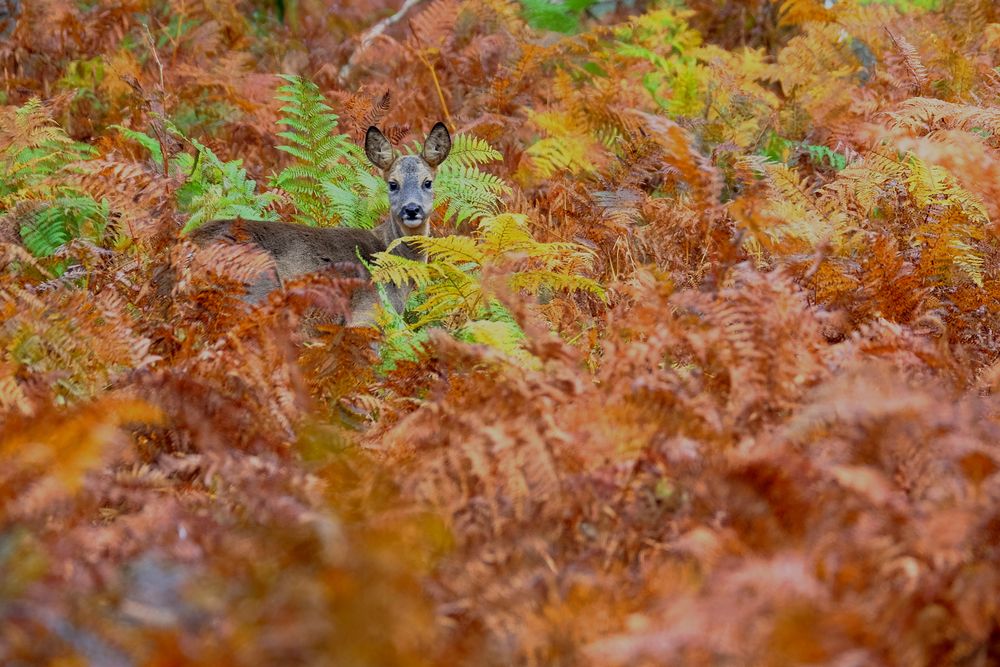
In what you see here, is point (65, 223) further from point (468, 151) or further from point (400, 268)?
point (468, 151)

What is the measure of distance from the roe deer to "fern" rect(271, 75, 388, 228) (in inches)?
6.1

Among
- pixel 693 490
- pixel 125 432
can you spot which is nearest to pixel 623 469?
pixel 693 490

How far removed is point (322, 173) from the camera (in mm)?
7438

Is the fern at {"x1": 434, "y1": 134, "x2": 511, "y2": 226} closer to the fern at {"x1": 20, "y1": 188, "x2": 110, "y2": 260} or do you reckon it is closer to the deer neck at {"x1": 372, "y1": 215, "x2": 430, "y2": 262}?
the deer neck at {"x1": 372, "y1": 215, "x2": 430, "y2": 262}

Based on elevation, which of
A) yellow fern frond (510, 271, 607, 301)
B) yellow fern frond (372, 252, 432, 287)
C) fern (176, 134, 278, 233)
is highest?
yellow fern frond (510, 271, 607, 301)

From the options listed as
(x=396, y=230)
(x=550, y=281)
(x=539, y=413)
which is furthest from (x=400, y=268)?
(x=539, y=413)

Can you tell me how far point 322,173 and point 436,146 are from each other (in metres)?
0.85

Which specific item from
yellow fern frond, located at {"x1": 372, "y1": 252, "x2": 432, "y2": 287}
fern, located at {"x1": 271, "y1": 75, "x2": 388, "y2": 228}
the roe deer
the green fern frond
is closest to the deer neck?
the roe deer

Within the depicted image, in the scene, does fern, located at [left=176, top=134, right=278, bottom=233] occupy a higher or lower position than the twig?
higher

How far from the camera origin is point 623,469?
3.21m

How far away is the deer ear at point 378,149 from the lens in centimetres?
773

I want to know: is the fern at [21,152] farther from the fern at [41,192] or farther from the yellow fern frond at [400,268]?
the yellow fern frond at [400,268]

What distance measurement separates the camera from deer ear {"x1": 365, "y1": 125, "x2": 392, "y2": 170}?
7.73 metres

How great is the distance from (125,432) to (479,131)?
4.88m
